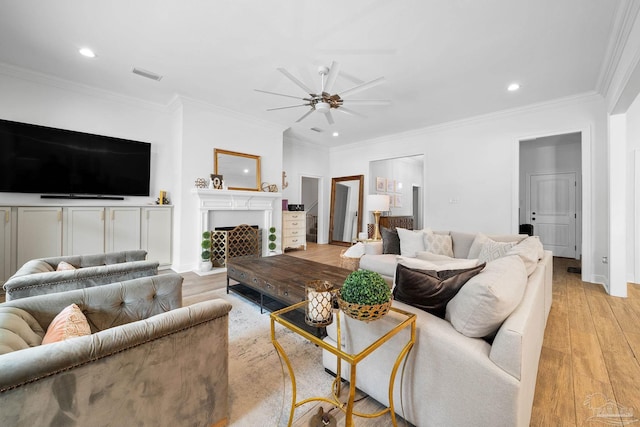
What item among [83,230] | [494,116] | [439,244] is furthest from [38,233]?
[494,116]

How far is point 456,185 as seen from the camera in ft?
16.6

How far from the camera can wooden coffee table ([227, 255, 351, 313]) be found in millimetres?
2270

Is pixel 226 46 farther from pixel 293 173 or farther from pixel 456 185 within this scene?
pixel 456 185

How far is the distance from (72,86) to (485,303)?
542 cm

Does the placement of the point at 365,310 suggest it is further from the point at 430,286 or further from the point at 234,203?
the point at 234,203

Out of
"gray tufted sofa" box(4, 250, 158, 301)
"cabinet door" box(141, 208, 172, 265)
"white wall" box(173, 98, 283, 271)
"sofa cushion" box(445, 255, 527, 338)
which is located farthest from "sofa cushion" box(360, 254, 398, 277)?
"cabinet door" box(141, 208, 172, 265)

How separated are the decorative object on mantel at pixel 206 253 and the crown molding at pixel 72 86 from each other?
2315mm

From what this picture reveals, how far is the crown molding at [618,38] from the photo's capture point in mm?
2144

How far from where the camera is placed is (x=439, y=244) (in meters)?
3.26

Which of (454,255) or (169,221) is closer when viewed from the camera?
(454,255)

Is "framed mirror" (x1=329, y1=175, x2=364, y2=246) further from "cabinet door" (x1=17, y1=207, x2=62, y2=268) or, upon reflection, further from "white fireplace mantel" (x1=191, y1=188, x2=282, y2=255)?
"cabinet door" (x1=17, y1=207, x2=62, y2=268)

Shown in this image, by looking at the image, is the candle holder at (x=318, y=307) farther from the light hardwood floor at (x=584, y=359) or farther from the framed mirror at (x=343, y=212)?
the framed mirror at (x=343, y=212)

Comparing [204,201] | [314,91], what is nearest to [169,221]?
[204,201]

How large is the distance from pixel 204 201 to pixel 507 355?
4399mm
